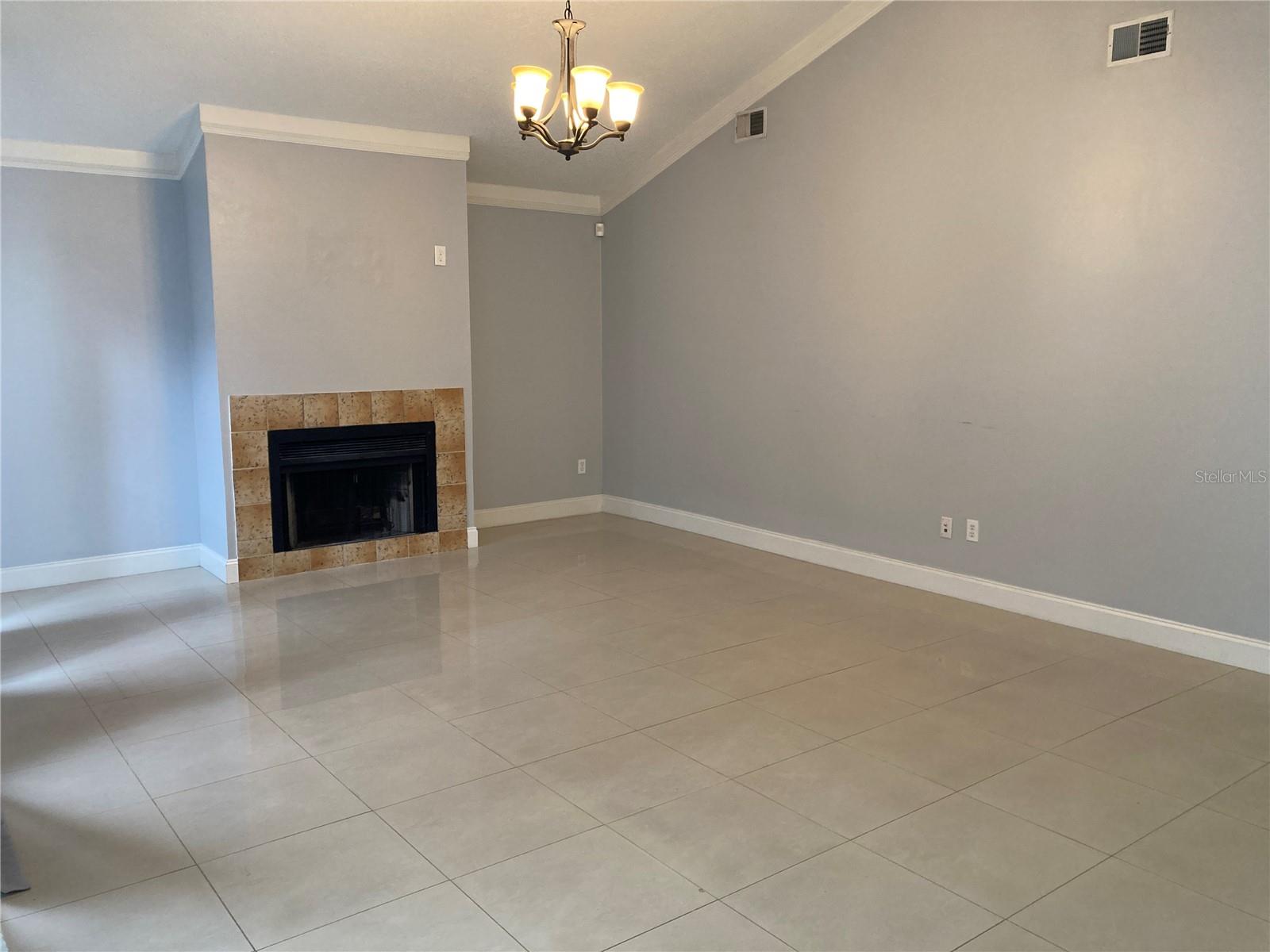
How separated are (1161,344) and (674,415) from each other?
324cm

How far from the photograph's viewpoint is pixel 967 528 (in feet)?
14.7

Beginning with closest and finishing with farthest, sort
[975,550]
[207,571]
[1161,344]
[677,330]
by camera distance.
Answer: [1161,344] < [975,550] < [207,571] < [677,330]

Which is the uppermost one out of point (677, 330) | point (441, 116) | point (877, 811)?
point (441, 116)

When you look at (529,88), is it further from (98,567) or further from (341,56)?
(98,567)

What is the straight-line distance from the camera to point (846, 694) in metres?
3.27

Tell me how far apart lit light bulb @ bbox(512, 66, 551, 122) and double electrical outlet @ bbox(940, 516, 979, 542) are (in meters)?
2.87

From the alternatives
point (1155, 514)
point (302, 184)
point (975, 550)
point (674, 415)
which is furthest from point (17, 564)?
point (1155, 514)

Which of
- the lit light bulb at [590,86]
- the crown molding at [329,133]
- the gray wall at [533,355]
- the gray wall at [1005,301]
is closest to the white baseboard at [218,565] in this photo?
the gray wall at [533,355]

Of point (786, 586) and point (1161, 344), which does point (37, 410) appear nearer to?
point (786, 586)

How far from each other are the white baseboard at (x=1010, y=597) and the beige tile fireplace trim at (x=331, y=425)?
1.66 m

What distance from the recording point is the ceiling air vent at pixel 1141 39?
3.56 m
